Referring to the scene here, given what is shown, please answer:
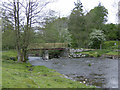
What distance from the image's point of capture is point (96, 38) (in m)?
58.0

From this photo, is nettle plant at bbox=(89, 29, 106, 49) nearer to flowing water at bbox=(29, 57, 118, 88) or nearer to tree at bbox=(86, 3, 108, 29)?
tree at bbox=(86, 3, 108, 29)

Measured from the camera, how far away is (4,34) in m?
25.2

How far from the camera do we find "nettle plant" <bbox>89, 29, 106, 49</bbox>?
2269 inches

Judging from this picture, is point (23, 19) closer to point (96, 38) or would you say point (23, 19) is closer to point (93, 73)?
point (93, 73)

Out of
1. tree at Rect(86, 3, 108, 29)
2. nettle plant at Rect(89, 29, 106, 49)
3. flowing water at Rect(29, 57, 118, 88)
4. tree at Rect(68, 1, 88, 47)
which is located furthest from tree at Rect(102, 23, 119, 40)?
flowing water at Rect(29, 57, 118, 88)

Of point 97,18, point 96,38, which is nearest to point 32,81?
point 96,38

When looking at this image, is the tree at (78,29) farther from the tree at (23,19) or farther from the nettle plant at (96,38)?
the tree at (23,19)

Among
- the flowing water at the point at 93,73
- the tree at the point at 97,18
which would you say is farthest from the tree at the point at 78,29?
the flowing water at the point at 93,73

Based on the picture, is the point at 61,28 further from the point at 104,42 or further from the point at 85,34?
the point at 104,42

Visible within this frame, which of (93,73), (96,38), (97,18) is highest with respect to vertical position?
(97,18)

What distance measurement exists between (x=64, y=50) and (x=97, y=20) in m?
22.6

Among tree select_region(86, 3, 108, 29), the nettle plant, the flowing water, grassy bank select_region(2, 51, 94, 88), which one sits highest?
tree select_region(86, 3, 108, 29)

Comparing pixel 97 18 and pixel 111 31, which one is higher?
pixel 97 18

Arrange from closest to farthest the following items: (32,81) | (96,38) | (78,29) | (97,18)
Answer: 1. (32,81)
2. (96,38)
3. (78,29)
4. (97,18)
